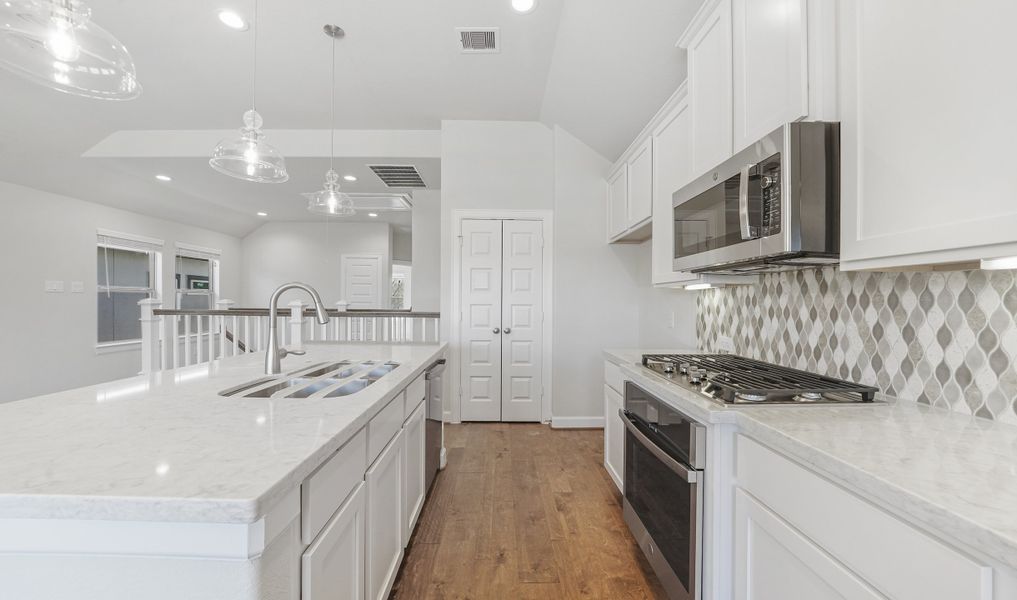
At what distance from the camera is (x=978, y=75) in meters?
0.84

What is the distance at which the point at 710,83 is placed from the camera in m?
1.76

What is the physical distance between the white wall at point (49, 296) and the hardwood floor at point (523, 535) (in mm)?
4852

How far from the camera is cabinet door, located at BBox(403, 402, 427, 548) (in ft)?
5.98

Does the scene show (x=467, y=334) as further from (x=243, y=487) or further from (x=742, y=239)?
(x=243, y=487)

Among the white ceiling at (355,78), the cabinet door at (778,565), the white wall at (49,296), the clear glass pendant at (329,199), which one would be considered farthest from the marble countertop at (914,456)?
the white wall at (49,296)

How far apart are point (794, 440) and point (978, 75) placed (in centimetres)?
81

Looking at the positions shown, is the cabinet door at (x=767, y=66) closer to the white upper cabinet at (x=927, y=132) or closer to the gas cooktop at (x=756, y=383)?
the white upper cabinet at (x=927, y=132)

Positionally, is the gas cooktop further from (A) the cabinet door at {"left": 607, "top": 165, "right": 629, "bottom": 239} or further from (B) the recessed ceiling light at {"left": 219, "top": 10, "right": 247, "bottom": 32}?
(B) the recessed ceiling light at {"left": 219, "top": 10, "right": 247, "bottom": 32}

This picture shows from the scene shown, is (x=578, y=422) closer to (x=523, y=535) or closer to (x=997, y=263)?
(x=523, y=535)

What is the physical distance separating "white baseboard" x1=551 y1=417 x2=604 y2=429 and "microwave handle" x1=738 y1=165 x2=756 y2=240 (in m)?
2.87

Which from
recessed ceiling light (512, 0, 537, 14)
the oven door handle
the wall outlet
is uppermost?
recessed ceiling light (512, 0, 537, 14)

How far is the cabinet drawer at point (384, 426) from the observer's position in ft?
4.33

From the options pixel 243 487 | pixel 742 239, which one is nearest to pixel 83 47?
pixel 243 487

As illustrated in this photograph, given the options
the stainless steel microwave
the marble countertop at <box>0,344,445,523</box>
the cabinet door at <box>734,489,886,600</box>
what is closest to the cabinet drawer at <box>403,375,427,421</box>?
the marble countertop at <box>0,344,445,523</box>
